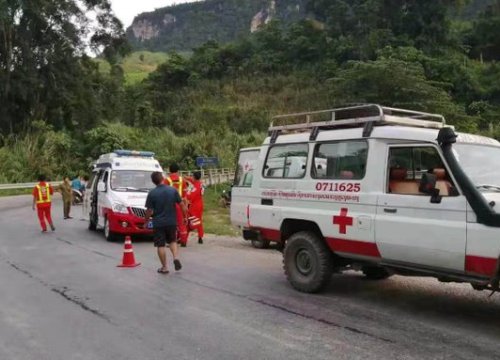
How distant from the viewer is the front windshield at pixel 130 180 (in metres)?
14.1

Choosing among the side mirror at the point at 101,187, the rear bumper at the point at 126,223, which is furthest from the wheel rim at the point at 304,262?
the side mirror at the point at 101,187

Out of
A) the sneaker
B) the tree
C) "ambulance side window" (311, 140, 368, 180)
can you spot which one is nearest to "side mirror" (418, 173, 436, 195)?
"ambulance side window" (311, 140, 368, 180)

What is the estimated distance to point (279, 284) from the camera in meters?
8.50

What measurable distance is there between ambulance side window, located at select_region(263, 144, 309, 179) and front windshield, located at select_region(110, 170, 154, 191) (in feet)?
20.7

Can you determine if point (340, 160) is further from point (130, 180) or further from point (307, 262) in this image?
point (130, 180)

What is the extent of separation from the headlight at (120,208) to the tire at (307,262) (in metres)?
6.10

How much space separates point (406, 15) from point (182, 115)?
3012cm

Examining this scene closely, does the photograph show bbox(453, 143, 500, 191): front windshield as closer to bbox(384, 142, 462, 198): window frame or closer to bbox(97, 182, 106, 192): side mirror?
bbox(384, 142, 462, 198): window frame

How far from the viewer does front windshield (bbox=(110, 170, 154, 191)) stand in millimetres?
14150

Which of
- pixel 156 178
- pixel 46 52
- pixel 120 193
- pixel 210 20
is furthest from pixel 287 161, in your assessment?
pixel 210 20

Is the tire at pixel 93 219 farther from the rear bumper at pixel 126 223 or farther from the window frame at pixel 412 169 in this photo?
the window frame at pixel 412 169

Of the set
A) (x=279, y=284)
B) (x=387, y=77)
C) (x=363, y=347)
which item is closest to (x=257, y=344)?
(x=363, y=347)

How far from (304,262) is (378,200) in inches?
66.7

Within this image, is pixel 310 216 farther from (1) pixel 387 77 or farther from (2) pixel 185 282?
(1) pixel 387 77
